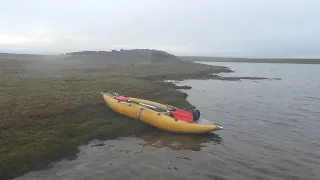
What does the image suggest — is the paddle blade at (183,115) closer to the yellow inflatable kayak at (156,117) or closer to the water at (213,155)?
the yellow inflatable kayak at (156,117)

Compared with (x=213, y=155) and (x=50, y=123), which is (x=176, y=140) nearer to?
(x=213, y=155)

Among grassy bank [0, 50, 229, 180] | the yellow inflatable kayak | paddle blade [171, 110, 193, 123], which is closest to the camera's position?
grassy bank [0, 50, 229, 180]

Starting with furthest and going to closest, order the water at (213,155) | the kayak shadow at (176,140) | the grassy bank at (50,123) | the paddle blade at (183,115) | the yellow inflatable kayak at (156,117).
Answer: the paddle blade at (183,115) → the yellow inflatable kayak at (156,117) → the kayak shadow at (176,140) → the grassy bank at (50,123) → the water at (213,155)

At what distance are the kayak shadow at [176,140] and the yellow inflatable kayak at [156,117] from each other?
375 millimetres

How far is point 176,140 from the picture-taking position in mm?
17188

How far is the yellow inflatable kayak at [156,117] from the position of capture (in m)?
17.8

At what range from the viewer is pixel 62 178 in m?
12.0

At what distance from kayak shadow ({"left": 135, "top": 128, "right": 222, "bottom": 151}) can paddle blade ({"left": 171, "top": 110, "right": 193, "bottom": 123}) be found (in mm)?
1027

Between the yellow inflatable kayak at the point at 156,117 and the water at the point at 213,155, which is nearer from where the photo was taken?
the water at the point at 213,155

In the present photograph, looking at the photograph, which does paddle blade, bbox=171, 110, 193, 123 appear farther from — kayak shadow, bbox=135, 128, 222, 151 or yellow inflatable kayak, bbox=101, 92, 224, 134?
kayak shadow, bbox=135, 128, 222, 151

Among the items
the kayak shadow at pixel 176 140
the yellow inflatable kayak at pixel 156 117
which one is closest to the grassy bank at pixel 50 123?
the yellow inflatable kayak at pixel 156 117

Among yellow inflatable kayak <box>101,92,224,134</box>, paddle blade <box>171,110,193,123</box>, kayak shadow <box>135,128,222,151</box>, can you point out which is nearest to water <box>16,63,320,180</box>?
kayak shadow <box>135,128,222,151</box>

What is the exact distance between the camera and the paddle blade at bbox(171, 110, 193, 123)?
18312 millimetres

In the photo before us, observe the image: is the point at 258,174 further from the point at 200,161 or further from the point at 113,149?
the point at 113,149
